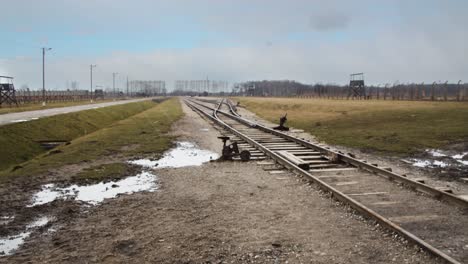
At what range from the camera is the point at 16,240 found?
6809 millimetres

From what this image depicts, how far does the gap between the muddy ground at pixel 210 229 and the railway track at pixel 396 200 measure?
9.1 inches

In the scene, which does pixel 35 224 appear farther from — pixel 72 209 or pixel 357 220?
pixel 357 220

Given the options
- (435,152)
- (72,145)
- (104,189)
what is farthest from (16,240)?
(435,152)

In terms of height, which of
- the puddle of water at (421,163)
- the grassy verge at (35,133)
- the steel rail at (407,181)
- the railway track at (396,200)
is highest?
the steel rail at (407,181)

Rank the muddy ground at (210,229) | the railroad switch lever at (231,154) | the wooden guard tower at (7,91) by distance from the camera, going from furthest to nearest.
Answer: the wooden guard tower at (7,91) → the railroad switch lever at (231,154) → the muddy ground at (210,229)

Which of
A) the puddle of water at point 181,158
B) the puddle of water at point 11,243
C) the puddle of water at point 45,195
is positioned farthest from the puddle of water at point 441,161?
the puddle of water at point 11,243

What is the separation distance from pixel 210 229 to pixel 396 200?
367cm

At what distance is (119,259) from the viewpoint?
582cm

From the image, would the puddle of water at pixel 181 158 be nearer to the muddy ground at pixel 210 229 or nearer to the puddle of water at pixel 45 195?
the muddy ground at pixel 210 229

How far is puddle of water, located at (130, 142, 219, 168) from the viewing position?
529 inches

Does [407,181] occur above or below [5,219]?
above

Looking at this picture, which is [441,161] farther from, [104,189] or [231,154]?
[104,189]

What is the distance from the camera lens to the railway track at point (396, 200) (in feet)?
20.3

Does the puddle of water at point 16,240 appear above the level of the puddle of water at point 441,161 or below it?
below
